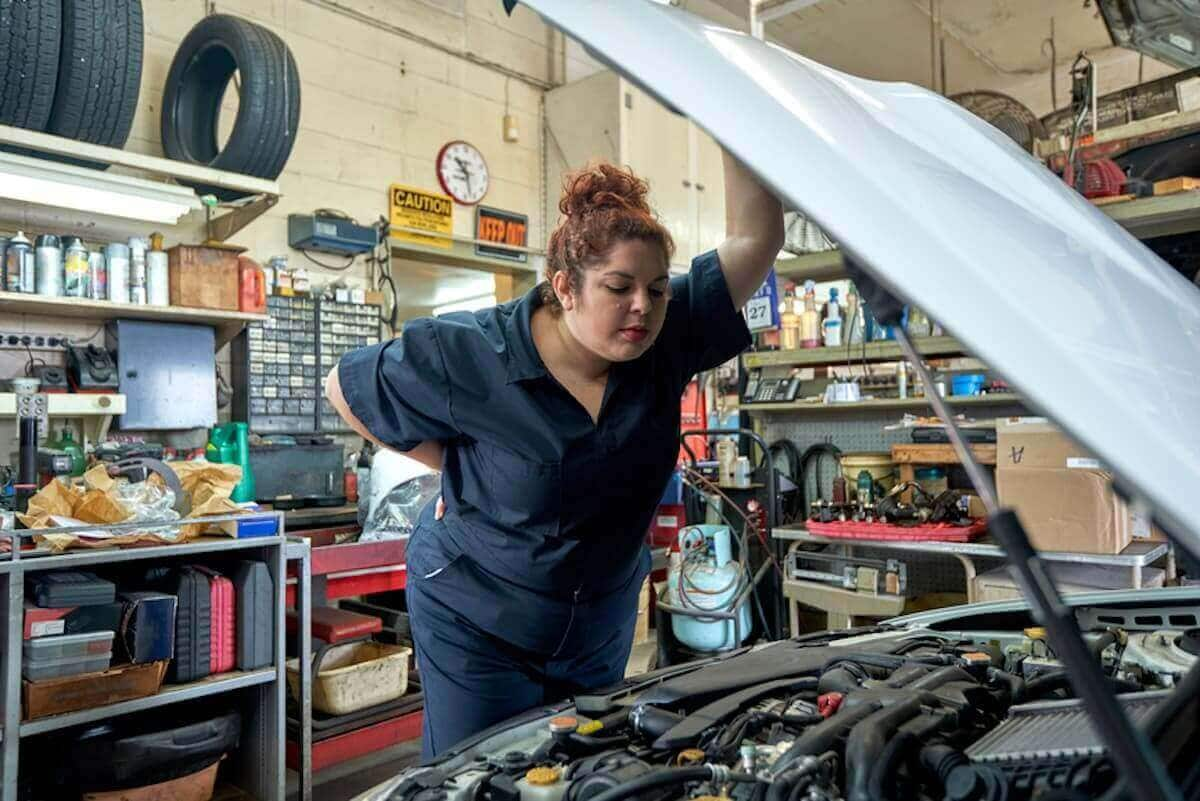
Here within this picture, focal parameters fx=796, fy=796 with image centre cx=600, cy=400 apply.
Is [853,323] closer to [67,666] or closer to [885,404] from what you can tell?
[885,404]

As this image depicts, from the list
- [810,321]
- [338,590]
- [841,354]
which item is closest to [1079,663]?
[338,590]

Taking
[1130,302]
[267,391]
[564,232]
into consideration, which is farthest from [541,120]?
[1130,302]

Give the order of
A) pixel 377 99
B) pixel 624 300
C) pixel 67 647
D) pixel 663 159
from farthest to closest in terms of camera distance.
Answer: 1. pixel 663 159
2. pixel 377 99
3. pixel 67 647
4. pixel 624 300

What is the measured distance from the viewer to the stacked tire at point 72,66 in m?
2.84

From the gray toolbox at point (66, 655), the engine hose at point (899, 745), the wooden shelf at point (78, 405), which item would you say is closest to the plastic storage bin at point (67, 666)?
the gray toolbox at point (66, 655)

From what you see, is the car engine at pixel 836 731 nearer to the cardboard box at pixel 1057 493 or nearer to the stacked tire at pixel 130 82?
the cardboard box at pixel 1057 493

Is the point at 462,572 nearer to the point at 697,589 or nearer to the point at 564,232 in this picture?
the point at 564,232

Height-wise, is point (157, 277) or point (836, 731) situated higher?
point (157, 277)

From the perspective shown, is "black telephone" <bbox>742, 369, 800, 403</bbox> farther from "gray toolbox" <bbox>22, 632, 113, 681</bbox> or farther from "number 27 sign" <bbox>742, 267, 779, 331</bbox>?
"gray toolbox" <bbox>22, 632, 113, 681</bbox>

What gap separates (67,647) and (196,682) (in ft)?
1.29

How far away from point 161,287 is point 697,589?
105 inches

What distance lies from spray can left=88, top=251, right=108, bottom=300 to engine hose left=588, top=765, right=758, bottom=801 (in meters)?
3.40

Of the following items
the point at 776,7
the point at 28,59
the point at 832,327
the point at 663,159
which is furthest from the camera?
the point at 663,159

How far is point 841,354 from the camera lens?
3.59 m
